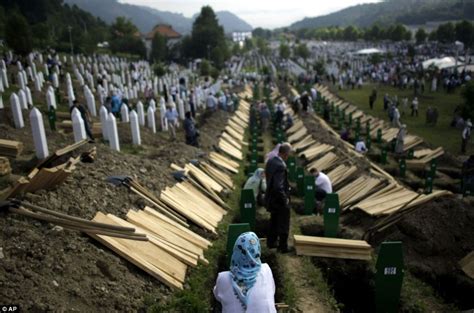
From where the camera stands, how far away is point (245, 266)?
11.4ft

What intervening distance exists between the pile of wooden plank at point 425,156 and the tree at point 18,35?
81.6 ft

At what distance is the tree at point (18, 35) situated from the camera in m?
25.6

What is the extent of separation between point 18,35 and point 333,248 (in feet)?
87.2

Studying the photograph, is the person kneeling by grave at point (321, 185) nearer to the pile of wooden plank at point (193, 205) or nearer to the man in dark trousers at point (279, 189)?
the pile of wooden plank at point (193, 205)

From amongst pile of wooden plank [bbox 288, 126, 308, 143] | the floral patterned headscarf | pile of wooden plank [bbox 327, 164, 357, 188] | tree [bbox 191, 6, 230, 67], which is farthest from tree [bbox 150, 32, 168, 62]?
the floral patterned headscarf

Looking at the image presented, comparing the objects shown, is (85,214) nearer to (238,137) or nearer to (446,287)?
(446,287)

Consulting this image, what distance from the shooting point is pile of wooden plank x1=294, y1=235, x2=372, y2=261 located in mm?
7137

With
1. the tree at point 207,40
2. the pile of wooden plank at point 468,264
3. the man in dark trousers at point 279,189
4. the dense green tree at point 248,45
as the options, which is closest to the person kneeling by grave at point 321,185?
the man in dark trousers at point 279,189

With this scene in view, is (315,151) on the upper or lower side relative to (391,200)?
lower

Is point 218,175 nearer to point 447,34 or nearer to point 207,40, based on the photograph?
point 207,40

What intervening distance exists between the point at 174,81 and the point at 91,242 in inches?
1098

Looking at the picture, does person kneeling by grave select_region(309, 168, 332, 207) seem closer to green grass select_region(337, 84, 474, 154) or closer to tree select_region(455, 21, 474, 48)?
green grass select_region(337, 84, 474, 154)

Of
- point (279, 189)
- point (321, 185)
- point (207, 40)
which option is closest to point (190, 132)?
point (321, 185)

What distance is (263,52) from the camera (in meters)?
112
